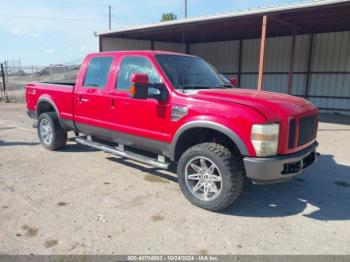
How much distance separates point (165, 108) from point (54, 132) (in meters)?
3.13

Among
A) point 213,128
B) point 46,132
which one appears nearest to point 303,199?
point 213,128

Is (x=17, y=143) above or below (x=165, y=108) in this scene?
below

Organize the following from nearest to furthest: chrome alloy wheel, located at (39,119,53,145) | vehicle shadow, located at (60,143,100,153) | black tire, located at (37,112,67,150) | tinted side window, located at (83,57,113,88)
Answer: tinted side window, located at (83,57,113,88), black tire, located at (37,112,67,150), chrome alloy wheel, located at (39,119,53,145), vehicle shadow, located at (60,143,100,153)

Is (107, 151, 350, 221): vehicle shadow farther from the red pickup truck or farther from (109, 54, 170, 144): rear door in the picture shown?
(109, 54, 170, 144): rear door

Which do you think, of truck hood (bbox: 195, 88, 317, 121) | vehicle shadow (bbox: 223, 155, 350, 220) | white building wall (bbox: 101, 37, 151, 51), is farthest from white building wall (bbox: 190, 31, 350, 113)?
truck hood (bbox: 195, 88, 317, 121)

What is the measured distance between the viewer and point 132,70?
4598 mm

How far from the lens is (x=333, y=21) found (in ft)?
37.1

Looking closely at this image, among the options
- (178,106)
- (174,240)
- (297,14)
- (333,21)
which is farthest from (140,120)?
(333,21)

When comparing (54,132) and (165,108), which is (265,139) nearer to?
(165,108)

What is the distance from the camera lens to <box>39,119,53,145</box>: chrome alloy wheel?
20.4ft

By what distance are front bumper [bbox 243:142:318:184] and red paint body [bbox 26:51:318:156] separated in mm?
103

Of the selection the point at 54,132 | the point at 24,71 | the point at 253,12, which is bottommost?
the point at 54,132

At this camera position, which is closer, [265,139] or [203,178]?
[265,139]

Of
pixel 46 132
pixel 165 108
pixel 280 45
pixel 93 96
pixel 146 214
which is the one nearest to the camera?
pixel 146 214
